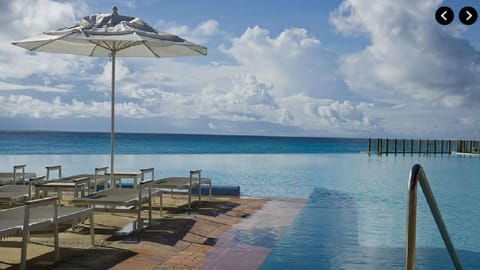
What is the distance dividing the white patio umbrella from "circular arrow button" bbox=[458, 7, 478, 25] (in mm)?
3420

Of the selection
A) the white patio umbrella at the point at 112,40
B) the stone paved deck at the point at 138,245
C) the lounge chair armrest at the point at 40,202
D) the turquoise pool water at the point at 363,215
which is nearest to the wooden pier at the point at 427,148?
the turquoise pool water at the point at 363,215

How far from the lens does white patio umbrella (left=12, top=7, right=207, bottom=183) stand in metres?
6.72

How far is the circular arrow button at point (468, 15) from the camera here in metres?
7.19

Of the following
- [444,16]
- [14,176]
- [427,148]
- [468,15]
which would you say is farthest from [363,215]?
[427,148]

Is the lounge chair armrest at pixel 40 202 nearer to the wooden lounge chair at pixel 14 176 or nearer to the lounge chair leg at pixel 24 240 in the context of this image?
the lounge chair leg at pixel 24 240

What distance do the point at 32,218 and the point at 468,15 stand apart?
5.88m

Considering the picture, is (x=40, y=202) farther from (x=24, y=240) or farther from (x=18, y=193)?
(x=18, y=193)

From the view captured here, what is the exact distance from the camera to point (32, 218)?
4625mm

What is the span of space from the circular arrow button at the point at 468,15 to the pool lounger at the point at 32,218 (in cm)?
526

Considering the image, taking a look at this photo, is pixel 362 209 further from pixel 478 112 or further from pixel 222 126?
pixel 222 126

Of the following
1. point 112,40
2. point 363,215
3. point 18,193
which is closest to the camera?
point 18,193

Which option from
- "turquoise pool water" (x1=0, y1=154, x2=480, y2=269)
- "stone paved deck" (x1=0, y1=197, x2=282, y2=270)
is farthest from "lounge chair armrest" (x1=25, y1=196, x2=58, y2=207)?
"turquoise pool water" (x1=0, y1=154, x2=480, y2=269)

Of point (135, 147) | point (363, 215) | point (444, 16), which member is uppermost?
point (444, 16)

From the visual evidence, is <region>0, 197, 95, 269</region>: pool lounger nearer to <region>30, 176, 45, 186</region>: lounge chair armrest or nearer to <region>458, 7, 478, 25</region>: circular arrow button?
<region>30, 176, 45, 186</region>: lounge chair armrest
